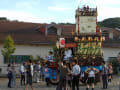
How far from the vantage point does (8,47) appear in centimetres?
2511

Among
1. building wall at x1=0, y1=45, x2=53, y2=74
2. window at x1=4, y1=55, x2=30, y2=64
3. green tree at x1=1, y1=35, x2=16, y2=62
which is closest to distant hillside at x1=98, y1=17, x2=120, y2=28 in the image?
building wall at x1=0, y1=45, x2=53, y2=74

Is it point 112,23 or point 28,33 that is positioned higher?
point 112,23

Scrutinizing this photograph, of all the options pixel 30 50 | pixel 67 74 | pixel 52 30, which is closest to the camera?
pixel 67 74

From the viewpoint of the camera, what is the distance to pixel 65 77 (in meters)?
12.1

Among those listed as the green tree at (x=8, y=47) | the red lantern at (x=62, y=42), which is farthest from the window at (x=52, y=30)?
the red lantern at (x=62, y=42)

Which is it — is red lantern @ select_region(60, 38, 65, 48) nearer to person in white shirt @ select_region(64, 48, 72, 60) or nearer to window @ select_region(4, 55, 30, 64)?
person in white shirt @ select_region(64, 48, 72, 60)

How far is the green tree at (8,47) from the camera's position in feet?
81.9

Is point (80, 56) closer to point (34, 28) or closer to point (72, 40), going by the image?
point (72, 40)

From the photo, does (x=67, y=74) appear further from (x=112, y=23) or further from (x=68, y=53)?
(x=112, y=23)

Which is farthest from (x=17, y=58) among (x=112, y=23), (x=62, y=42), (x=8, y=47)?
(x=112, y=23)

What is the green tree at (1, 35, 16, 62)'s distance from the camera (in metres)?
25.0

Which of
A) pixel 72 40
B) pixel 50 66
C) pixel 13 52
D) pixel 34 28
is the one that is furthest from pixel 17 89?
pixel 34 28

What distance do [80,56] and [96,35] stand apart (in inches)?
78.9

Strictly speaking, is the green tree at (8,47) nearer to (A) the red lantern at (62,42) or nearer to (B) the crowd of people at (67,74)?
(B) the crowd of people at (67,74)
